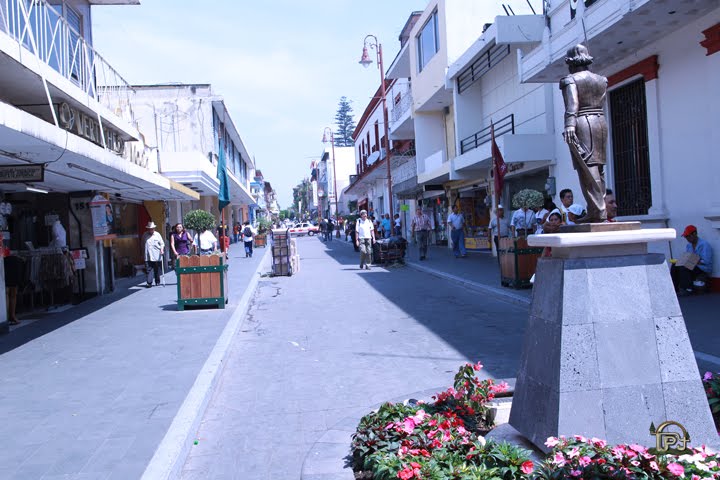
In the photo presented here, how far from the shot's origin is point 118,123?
40.9 ft

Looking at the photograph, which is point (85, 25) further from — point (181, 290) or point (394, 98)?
point (394, 98)

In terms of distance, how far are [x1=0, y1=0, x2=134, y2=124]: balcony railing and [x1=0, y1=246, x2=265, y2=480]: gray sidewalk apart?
160 inches

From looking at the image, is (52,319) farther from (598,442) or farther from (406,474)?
(598,442)

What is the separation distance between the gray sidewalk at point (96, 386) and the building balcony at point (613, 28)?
816 cm

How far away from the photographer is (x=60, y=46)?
10586mm

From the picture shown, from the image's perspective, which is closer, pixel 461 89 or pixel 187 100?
pixel 461 89

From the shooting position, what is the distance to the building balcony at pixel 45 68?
7.65m

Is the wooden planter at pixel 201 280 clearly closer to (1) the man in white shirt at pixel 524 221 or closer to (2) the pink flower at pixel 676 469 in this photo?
(1) the man in white shirt at pixel 524 221

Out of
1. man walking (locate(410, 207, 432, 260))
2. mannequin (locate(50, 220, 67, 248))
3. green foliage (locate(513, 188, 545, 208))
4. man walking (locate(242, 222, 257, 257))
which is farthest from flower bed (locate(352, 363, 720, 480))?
man walking (locate(242, 222, 257, 257))

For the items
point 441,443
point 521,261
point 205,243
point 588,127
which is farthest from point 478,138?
point 441,443

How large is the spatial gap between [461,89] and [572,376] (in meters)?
19.3

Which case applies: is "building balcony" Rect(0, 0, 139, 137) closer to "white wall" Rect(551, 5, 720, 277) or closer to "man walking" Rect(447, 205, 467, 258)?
"white wall" Rect(551, 5, 720, 277)

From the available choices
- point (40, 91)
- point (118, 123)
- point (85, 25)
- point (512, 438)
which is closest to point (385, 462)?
point (512, 438)

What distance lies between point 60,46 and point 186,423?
854cm
